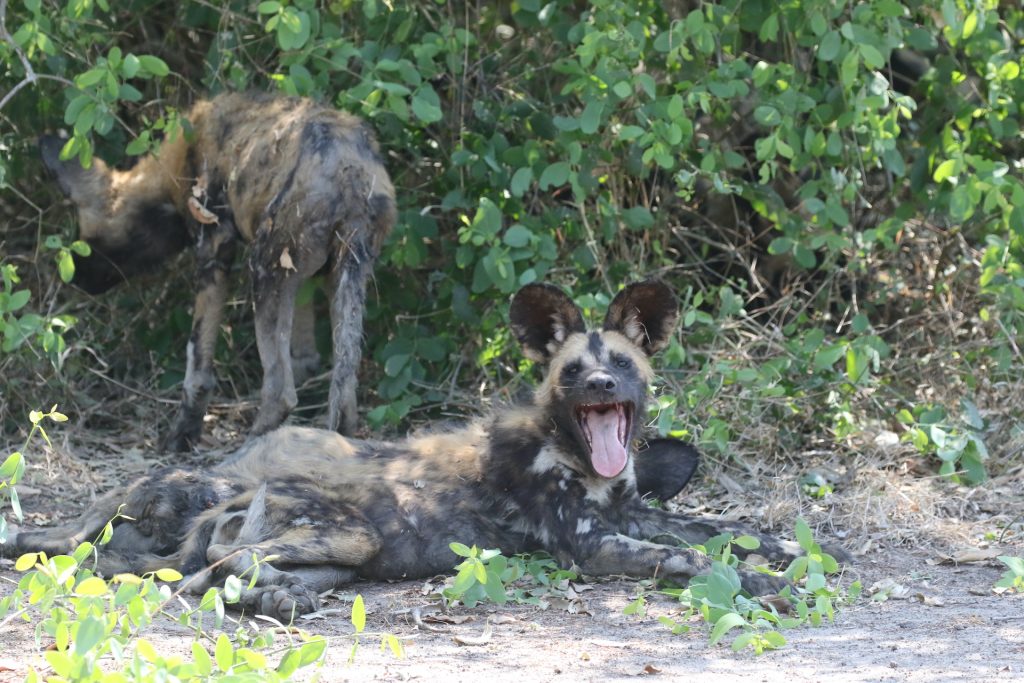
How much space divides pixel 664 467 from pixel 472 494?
0.85m

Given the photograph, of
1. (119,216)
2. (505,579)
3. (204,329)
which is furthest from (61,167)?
(505,579)

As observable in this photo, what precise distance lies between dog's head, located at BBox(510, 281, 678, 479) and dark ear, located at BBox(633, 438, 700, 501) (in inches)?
11.0

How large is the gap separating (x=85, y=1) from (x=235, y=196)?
51.1 inches

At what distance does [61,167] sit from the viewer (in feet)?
24.7

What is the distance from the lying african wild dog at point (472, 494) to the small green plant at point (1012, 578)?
2.37 feet

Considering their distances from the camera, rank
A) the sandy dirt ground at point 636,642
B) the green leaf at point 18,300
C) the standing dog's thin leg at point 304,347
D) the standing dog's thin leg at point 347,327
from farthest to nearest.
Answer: the standing dog's thin leg at point 304,347 < the standing dog's thin leg at point 347,327 < the green leaf at point 18,300 < the sandy dirt ground at point 636,642

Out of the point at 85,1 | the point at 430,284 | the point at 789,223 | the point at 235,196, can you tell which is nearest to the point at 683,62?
the point at 789,223

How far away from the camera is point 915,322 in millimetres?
7734

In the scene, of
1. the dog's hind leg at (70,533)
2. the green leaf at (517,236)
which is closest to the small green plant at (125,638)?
the dog's hind leg at (70,533)

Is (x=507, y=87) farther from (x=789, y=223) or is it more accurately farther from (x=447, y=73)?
(x=789, y=223)

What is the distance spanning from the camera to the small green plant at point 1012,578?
Result: 14.9 ft

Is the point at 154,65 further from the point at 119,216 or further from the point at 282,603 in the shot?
the point at 282,603

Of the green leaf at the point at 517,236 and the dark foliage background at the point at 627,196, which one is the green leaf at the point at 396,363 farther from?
the green leaf at the point at 517,236

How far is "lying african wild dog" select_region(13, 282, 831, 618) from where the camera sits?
511 cm
